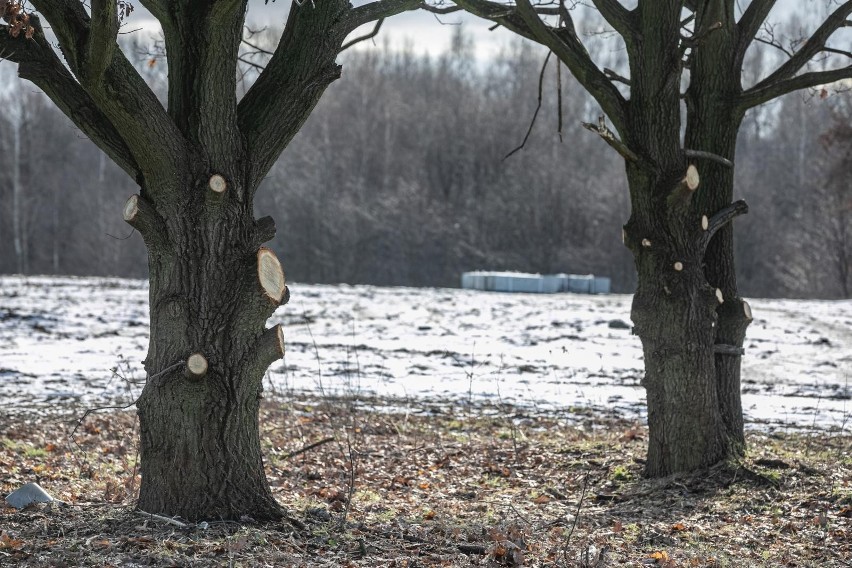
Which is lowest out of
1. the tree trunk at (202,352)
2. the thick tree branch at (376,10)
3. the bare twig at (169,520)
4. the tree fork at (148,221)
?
the bare twig at (169,520)

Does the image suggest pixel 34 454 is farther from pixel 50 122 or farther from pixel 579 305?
pixel 50 122

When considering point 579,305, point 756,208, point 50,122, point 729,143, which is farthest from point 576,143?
point 729,143

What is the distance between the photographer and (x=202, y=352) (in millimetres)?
5297

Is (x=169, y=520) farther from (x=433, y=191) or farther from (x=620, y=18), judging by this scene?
(x=433, y=191)

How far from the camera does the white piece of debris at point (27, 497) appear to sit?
595 centimetres

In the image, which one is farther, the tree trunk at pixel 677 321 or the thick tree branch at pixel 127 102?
the tree trunk at pixel 677 321

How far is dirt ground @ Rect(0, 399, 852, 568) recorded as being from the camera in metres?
5.10

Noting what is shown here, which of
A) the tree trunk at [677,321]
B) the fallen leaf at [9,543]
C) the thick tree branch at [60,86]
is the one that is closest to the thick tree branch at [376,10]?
the thick tree branch at [60,86]

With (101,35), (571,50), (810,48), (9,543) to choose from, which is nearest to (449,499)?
(9,543)

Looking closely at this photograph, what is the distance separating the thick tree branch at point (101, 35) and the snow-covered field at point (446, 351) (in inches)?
161

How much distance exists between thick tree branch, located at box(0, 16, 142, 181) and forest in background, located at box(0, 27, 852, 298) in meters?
40.7

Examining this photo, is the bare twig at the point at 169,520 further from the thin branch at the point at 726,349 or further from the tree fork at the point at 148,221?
the thin branch at the point at 726,349

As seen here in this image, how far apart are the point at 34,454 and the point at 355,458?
2.70 m

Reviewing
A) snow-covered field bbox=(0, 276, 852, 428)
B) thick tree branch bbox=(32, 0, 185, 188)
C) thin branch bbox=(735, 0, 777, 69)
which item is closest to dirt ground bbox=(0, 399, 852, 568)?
snow-covered field bbox=(0, 276, 852, 428)
